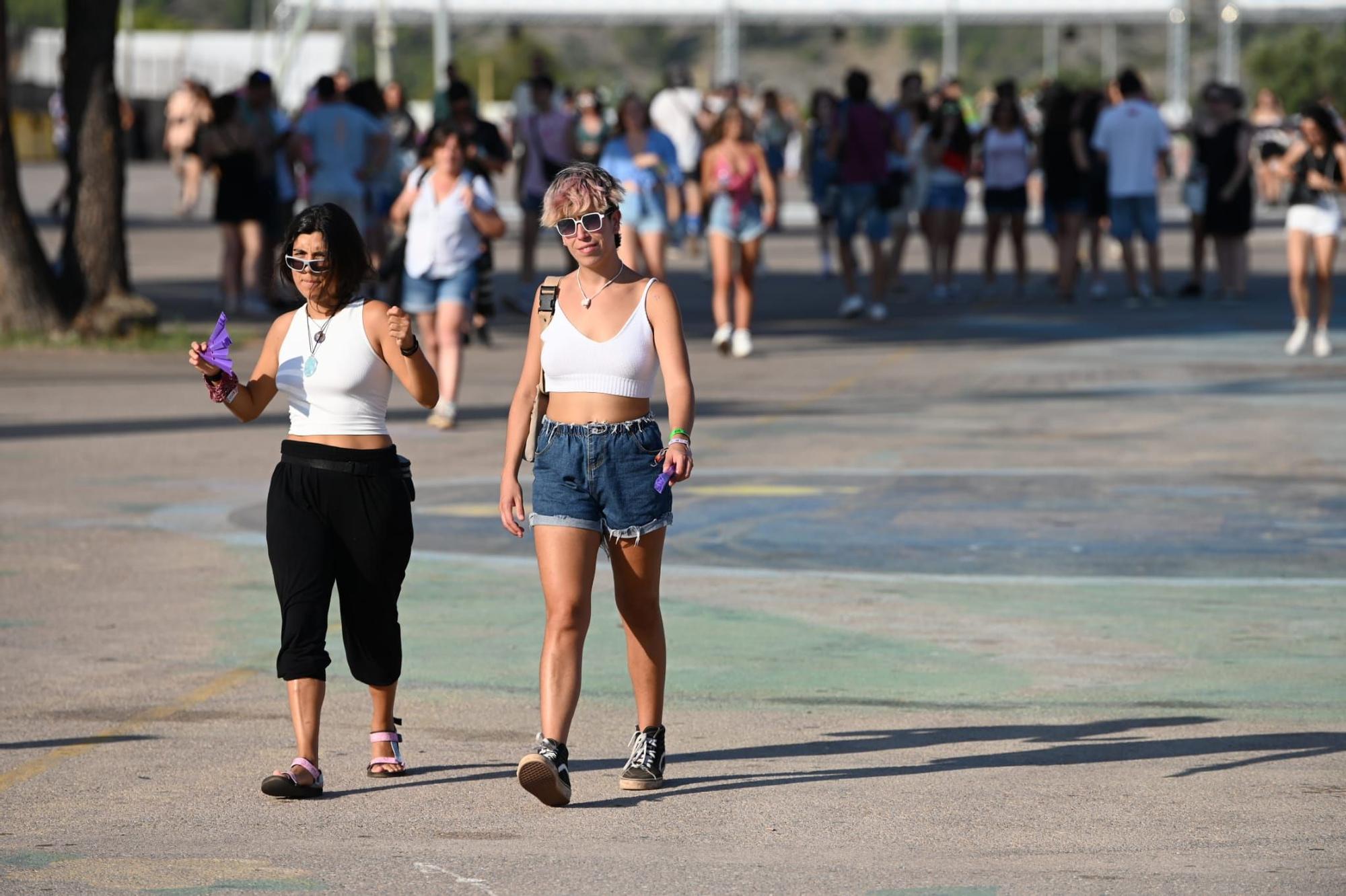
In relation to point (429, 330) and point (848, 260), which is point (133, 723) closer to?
point (429, 330)

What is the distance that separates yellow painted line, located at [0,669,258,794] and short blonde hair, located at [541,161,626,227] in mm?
2007

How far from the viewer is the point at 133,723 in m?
6.83

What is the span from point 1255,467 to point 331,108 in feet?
32.6

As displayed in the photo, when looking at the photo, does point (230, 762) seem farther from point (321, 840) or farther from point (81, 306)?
point (81, 306)

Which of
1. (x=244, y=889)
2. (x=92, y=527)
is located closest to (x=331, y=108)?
(x=92, y=527)

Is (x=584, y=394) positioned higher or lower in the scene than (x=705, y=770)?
higher

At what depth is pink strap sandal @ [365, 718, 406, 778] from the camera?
627cm

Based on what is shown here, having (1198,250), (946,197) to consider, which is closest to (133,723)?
(946,197)

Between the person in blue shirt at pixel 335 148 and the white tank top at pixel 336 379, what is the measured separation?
517 inches

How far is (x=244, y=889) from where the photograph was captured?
16.8ft

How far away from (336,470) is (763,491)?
5442 mm

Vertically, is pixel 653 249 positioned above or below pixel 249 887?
above

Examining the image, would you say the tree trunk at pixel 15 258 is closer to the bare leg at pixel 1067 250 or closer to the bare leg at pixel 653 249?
the bare leg at pixel 653 249

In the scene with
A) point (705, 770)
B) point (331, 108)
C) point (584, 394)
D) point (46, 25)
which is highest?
point (46, 25)
